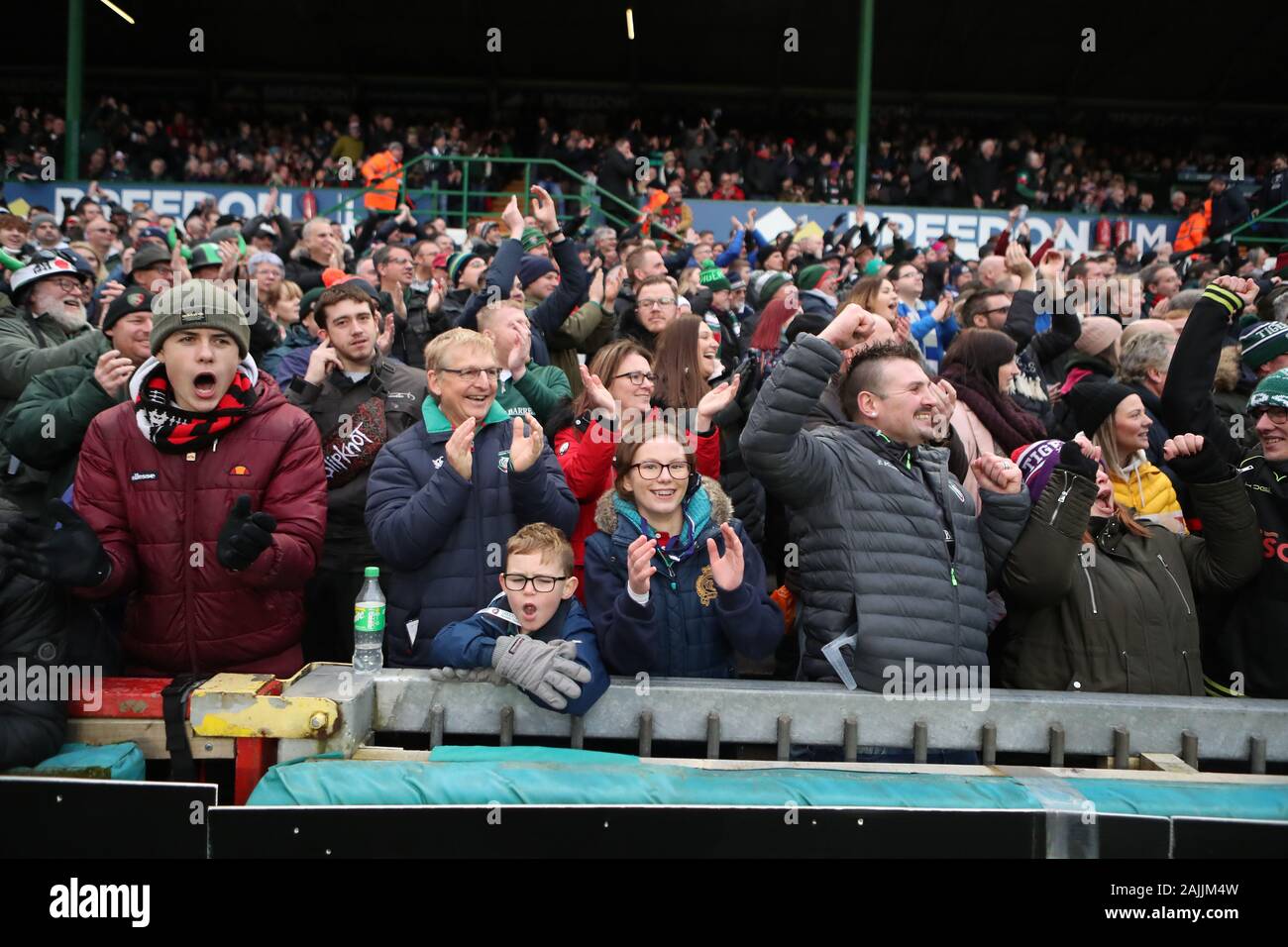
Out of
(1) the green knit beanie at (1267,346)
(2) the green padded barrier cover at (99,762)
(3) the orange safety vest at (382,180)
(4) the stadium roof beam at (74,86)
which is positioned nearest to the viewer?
(2) the green padded barrier cover at (99,762)

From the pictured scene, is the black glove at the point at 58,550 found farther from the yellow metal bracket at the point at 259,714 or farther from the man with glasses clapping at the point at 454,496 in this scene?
the man with glasses clapping at the point at 454,496

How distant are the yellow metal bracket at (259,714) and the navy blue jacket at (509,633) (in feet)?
1.15

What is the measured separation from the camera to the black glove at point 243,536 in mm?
2854

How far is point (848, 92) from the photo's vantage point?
22875mm

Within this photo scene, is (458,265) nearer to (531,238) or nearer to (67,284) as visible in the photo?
A: (531,238)

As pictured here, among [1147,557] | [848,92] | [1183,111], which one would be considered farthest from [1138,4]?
[1147,557]

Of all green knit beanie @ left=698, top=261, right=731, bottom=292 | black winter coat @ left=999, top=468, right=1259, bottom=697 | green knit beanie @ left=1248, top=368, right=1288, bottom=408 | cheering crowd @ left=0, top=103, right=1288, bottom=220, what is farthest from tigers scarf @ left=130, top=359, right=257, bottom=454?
cheering crowd @ left=0, top=103, right=1288, bottom=220

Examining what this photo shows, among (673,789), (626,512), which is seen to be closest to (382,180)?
(626,512)

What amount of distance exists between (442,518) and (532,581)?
1.44 feet

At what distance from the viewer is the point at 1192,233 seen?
642 inches

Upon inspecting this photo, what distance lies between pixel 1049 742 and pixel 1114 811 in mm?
396

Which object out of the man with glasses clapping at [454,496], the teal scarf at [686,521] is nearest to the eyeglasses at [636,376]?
the man with glasses clapping at [454,496]
